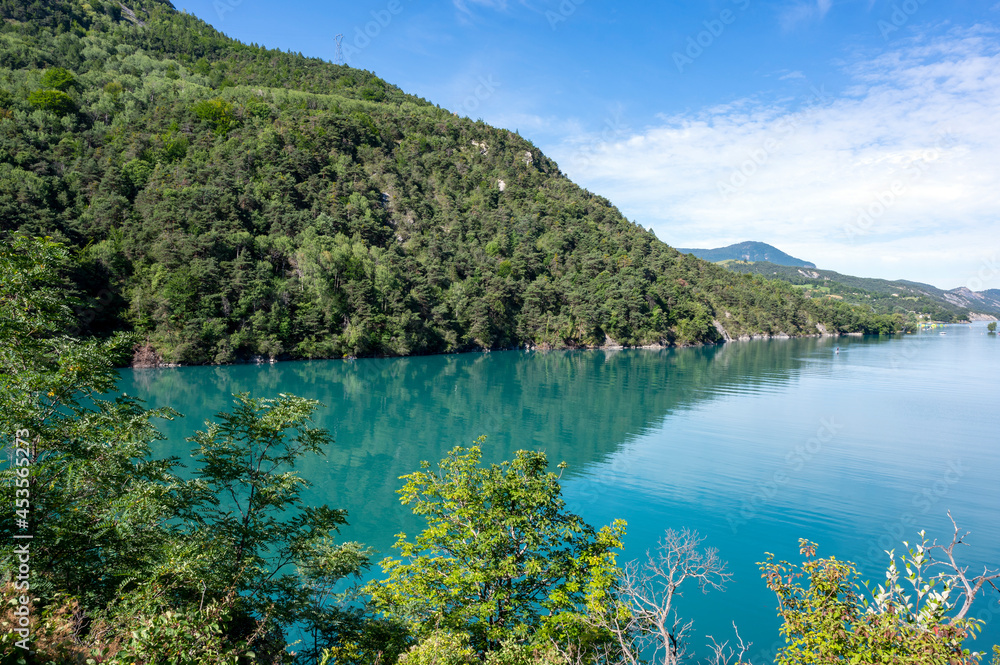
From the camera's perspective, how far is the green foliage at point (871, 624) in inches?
191

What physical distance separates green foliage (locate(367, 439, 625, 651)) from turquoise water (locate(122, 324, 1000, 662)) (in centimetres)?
594

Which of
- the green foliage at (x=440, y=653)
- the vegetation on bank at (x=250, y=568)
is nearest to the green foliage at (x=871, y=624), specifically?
the vegetation on bank at (x=250, y=568)

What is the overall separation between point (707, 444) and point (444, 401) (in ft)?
71.6

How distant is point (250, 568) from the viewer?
25.8ft

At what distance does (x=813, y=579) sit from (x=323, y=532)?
7.76 meters

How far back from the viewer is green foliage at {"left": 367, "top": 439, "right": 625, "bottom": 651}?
28.5ft

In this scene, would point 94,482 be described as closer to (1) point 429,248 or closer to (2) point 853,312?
(1) point 429,248

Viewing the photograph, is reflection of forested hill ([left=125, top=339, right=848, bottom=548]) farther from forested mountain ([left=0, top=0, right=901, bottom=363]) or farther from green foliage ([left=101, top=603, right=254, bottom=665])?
green foliage ([left=101, top=603, right=254, bottom=665])

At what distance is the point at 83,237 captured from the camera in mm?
57719

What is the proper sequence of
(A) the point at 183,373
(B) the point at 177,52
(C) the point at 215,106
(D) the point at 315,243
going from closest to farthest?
(A) the point at 183,373 < (D) the point at 315,243 < (C) the point at 215,106 < (B) the point at 177,52

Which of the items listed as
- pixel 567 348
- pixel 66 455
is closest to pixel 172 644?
pixel 66 455

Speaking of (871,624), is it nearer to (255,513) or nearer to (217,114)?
(255,513)

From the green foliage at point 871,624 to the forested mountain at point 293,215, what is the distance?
171ft

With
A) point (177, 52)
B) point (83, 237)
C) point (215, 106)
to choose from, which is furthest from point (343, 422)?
point (177, 52)
